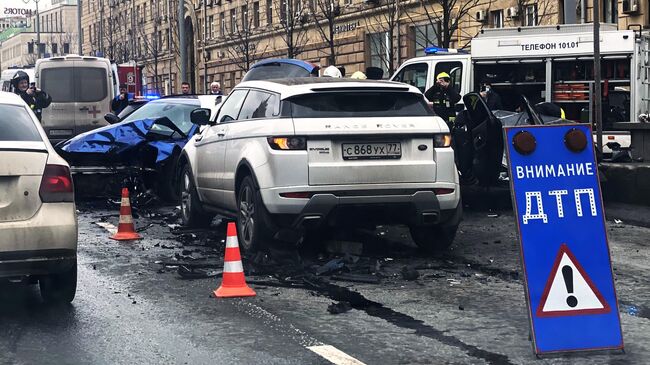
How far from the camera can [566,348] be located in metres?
6.00

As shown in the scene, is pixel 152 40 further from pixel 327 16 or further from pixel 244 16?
pixel 327 16

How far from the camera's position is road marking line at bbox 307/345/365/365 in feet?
19.5

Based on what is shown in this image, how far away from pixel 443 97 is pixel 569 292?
30.9ft

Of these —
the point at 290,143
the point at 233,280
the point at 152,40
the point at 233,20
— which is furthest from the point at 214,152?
the point at 152,40

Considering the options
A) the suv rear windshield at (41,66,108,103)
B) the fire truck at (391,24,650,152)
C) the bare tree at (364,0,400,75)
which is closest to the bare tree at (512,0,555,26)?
the bare tree at (364,0,400,75)

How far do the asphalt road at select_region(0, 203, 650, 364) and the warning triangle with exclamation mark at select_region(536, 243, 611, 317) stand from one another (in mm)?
268

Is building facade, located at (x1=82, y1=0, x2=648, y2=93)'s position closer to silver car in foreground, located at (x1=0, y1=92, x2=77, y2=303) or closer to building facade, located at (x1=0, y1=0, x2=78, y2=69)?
silver car in foreground, located at (x1=0, y1=92, x2=77, y2=303)

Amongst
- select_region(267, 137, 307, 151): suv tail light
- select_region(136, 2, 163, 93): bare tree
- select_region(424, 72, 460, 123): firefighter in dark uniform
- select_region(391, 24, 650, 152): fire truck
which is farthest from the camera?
select_region(136, 2, 163, 93): bare tree

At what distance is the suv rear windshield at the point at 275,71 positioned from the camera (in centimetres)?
→ 1803

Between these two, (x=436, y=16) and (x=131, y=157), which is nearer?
(x=131, y=157)

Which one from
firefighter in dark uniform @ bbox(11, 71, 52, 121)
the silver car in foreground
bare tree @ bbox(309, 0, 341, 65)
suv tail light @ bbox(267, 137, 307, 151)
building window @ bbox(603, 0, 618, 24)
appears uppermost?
bare tree @ bbox(309, 0, 341, 65)

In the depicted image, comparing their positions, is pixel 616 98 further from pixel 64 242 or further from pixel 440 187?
pixel 64 242

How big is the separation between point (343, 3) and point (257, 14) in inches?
445

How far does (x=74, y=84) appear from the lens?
2736 cm
